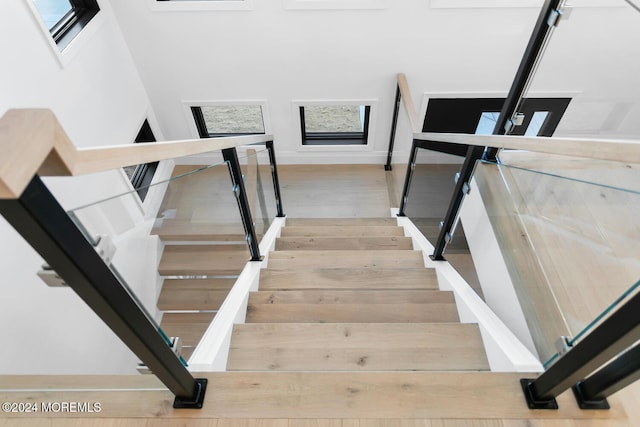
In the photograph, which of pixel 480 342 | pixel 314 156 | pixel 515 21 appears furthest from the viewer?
pixel 314 156

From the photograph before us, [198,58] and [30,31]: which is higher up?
[30,31]

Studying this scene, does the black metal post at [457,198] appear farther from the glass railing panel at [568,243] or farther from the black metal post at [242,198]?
the black metal post at [242,198]

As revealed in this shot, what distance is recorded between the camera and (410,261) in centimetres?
268

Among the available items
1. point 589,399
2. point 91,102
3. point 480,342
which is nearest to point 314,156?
point 91,102

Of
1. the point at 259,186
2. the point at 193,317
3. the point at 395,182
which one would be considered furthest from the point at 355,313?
the point at 395,182

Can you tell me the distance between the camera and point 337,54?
4.00m

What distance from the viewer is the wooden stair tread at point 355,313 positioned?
2.01m

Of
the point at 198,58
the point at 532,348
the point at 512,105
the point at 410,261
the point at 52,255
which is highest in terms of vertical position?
the point at 52,255

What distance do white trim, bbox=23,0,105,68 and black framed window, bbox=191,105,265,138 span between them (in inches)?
50.8

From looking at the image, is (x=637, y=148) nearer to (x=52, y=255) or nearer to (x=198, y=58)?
(x=52, y=255)

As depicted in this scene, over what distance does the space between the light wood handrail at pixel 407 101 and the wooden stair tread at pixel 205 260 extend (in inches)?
82.9

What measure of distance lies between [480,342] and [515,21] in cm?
342

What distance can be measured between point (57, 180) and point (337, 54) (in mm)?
2968

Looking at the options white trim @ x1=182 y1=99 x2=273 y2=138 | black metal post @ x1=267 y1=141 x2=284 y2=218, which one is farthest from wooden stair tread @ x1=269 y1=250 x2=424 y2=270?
white trim @ x1=182 y1=99 x2=273 y2=138
